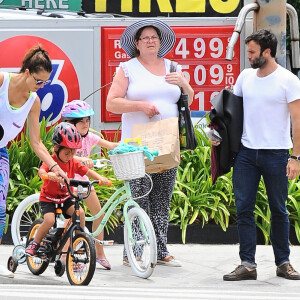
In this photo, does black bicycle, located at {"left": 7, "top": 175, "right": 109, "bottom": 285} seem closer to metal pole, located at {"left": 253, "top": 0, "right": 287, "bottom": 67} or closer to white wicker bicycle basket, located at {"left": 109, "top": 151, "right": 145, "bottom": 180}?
white wicker bicycle basket, located at {"left": 109, "top": 151, "right": 145, "bottom": 180}

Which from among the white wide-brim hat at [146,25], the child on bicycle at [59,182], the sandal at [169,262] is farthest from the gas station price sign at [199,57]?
the child on bicycle at [59,182]

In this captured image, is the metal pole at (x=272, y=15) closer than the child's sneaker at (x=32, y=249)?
No

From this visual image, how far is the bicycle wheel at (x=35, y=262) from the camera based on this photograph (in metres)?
8.19

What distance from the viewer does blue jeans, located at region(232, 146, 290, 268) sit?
8211 mm

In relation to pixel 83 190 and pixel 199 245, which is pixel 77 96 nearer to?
pixel 199 245

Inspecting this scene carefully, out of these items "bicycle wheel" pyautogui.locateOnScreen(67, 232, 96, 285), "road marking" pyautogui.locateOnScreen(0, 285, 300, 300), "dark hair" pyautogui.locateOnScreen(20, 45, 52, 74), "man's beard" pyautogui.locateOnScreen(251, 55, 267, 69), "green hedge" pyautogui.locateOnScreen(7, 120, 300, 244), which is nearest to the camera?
"road marking" pyautogui.locateOnScreen(0, 285, 300, 300)

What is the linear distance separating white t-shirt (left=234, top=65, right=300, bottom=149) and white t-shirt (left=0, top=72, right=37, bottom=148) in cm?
168

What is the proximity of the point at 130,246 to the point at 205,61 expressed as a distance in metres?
4.44

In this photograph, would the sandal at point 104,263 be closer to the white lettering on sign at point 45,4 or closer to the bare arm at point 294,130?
the bare arm at point 294,130


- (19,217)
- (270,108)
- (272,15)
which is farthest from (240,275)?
(272,15)

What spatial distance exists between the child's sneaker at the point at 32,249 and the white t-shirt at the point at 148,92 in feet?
4.13

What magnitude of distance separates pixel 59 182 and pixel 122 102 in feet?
3.50

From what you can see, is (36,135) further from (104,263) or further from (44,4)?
(44,4)

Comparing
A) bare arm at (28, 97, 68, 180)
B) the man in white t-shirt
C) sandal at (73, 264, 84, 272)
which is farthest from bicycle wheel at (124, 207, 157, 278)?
bare arm at (28, 97, 68, 180)
